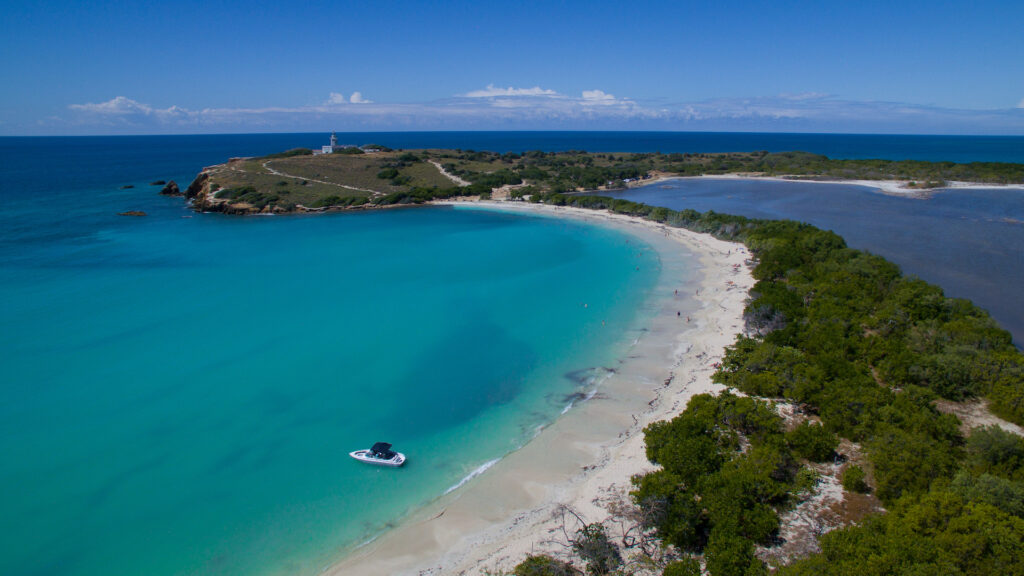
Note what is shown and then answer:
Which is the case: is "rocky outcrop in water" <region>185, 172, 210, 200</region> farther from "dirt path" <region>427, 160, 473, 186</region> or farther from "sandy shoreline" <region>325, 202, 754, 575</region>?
"sandy shoreline" <region>325, 202, 754, 575</region>

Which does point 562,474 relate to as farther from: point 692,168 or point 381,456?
point 692,168

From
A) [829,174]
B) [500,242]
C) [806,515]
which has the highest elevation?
[829,174]

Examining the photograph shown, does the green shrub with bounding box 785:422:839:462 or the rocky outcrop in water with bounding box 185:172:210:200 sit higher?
the rocky outcrop in water with bounding box 185:172:210:200

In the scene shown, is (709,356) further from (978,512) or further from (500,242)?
(500,242)

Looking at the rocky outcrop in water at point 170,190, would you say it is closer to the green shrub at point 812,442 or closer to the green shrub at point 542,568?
the green shrub at point 542,568

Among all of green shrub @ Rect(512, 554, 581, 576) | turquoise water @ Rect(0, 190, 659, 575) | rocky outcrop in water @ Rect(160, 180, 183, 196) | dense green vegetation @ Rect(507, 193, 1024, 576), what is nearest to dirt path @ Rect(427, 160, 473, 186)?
turquoise water @ Rect(0, 190, 659, 575)

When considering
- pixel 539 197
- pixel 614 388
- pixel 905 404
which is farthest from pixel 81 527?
pixel 539 197

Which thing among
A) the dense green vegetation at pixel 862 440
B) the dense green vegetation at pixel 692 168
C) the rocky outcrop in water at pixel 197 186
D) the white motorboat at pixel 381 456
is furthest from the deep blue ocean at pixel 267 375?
the dense green vegetation at pixel 692 168
